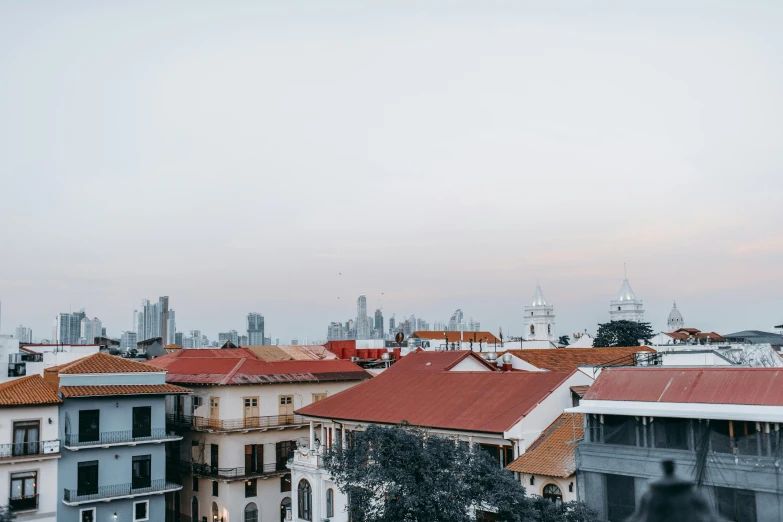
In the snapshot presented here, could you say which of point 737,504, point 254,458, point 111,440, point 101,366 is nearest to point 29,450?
point 111,440

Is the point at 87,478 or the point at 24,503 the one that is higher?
the point at 87,478

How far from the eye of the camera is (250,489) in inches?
1857

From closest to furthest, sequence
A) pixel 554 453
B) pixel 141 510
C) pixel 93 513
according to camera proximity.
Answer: pixel 554 453
pixel 93 513
pixel 141 510

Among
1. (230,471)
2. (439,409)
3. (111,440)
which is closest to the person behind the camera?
(439,409)

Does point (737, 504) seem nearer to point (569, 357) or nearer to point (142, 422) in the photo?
point (142, 422)

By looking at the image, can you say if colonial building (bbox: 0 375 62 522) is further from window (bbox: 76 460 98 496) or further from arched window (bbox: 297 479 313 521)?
arched window (bbox: 297 479 313 521)

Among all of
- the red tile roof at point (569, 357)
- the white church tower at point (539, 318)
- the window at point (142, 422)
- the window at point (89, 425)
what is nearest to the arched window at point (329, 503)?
the window at point (142, 422)

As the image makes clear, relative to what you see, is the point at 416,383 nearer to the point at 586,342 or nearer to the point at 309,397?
the point at 309,397

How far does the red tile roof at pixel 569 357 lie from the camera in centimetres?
5594

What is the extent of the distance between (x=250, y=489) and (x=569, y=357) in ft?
92.4

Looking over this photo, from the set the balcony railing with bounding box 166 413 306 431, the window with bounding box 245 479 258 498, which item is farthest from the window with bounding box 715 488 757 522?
the window with bounding box 245 479 258 498

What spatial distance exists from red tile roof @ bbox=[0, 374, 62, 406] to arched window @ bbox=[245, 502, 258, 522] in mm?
14903

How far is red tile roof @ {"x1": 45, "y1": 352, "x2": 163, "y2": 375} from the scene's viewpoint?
3941 cm

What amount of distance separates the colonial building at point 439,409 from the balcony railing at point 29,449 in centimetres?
1230
